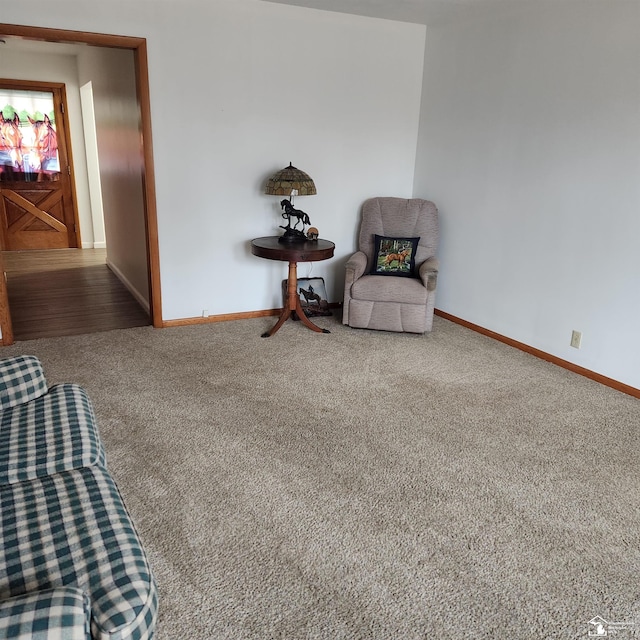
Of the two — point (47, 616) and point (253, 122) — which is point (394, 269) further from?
point (47, 616)

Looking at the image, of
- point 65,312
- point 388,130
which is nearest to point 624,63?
point 388,130

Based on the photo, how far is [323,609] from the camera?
5.42 feet

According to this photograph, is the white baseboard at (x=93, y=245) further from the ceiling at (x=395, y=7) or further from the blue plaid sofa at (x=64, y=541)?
the blue plaid sofa at (x=64, y=541)

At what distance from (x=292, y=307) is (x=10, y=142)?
534 centimetres

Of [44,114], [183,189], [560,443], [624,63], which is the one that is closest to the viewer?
[560,443]

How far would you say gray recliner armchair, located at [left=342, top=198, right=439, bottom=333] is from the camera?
13.5 ft

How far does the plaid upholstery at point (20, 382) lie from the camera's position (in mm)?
1968

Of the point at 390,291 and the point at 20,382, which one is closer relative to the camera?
the point at 20,382

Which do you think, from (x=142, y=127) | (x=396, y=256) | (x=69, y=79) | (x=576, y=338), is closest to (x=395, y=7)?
(x=396, y=256)

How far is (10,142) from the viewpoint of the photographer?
7.12m

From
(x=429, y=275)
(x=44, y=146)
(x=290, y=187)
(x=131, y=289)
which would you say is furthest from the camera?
(x=44, y=146)

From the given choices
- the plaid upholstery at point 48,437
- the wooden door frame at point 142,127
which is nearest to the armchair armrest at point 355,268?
the wooden door frame at point 142,127

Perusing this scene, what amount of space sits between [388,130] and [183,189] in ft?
6.06

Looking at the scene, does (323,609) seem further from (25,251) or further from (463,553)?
(25,251)
